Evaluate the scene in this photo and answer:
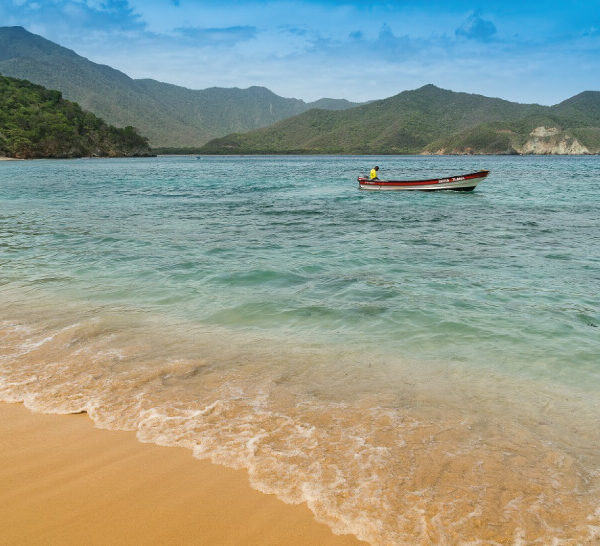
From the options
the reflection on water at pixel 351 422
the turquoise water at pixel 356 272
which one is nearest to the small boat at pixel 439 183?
the turquoise water at pixel 356 272

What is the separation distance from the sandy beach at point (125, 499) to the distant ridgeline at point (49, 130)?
13655cm

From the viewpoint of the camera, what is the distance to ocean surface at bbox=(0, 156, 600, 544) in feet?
11.4

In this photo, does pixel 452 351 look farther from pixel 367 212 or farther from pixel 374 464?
pixel 367 212

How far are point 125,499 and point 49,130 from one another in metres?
146

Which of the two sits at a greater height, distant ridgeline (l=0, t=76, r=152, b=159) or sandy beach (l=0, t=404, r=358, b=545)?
distant ridgeline (l=0, t=76, r=152, b=159)

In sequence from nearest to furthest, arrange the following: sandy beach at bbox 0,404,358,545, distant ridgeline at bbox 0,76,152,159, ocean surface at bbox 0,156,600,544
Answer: sandy beach at bbox 0,404,358,545, ocean surface at bbox 0,156,600,544, distant ridgeline at bbox 0,76,152,159

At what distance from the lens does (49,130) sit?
412 feet

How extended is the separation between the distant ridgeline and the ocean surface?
5047 inches

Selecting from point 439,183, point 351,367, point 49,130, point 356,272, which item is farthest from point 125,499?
point 49,130

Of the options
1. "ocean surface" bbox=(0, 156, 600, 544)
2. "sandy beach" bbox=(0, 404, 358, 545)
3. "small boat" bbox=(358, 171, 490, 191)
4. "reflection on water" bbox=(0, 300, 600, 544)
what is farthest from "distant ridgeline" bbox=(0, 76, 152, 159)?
"sandy beach" bbox=(0, 404, 358, 545)

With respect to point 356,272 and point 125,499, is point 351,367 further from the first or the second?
point 356,272

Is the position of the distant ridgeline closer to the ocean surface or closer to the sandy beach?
the ocean surface

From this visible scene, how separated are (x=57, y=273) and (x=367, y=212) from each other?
1662 centimetres

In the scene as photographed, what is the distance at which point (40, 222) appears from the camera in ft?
64.4
